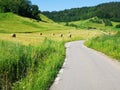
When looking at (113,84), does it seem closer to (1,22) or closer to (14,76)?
(14,76)

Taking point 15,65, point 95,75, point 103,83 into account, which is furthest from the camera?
point 95,75

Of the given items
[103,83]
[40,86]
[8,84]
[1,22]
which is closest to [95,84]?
[103,83]

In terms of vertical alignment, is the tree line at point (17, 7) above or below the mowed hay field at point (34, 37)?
above

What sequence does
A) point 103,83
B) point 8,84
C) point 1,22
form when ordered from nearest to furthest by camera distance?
point 8,84, point 103,83, point 1,22

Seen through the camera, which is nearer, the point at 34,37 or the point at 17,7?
the point at 34,37

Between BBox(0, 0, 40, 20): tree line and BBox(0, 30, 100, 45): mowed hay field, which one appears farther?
BBox(0, 0, 40, 20): tree line

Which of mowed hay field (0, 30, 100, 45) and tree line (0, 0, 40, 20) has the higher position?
tree line (0, 0, 40, 20)

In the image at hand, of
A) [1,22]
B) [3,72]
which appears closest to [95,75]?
[3,72]

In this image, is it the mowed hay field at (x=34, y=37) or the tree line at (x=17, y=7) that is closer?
the mowed hay field at (x=34, y=37)

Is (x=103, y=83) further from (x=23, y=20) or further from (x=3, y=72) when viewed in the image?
(x=23, y=20)

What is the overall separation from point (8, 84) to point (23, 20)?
122216mm

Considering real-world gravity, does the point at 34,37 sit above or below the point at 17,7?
below

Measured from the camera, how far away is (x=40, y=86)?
11.2 m

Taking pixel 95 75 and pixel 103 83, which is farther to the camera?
pixel 95 75
